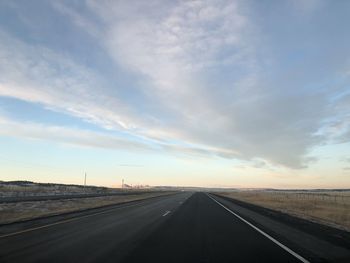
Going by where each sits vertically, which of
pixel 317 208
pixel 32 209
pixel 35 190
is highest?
pixel 35 190

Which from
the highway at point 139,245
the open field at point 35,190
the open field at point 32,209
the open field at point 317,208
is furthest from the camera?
the open field at point 35,190

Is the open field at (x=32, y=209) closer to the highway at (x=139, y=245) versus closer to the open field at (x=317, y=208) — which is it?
the highway at (x=139, y=245)

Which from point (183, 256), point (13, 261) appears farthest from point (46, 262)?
point (183, 256)

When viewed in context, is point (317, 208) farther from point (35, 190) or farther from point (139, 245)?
point (35, 190)

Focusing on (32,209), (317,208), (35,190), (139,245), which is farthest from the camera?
(35,190)

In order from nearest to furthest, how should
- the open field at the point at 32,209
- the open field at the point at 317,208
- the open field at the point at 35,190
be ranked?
1. the open field at the point at 317,208
2. the open field at the point at 32,209
3. the open field at the point at 35,190

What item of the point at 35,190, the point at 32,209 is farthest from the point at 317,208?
the point at 35,190

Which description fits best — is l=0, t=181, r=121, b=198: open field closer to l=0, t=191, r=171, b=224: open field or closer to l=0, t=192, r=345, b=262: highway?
l=0, t=191, r=171, b=224: open field

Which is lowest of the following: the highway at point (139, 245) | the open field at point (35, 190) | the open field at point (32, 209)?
the highway at point (139, 245)

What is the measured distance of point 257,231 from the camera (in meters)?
15.2

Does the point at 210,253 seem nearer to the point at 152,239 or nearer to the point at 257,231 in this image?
the point at 152,239

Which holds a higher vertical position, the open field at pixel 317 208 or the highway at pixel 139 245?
the open field at pixel 317 208

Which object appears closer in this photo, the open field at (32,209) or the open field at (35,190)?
the open field at (32,209)

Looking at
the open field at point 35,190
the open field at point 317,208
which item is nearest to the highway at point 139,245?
the open field at point 317,208
